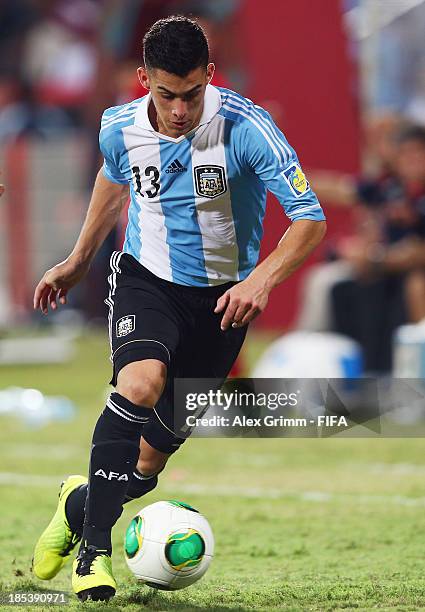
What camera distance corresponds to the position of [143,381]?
440 centimetres

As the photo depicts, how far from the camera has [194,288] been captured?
189 inches

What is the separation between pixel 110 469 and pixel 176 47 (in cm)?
146

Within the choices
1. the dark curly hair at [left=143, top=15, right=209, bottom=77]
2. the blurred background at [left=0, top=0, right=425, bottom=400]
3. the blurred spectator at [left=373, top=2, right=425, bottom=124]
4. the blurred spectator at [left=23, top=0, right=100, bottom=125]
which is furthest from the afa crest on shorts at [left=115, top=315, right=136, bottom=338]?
the blurred spectator at [left=23, top=0, right=100, bottom=125]

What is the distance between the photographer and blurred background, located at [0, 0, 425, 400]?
10.3 meters

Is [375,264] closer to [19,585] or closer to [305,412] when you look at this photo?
[305,412]

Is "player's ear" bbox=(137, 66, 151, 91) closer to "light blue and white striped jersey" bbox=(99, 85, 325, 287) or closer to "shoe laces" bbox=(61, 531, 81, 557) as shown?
"light blue and white striped jersey" bbox=(99, 85, 325, 287)

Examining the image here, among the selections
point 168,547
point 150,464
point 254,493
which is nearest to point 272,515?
point 254,493

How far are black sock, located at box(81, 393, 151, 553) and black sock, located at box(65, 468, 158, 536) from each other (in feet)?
1.22

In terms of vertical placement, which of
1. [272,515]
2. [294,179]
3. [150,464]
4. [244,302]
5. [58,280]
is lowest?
[272,515]

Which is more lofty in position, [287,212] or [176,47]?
[176,47]

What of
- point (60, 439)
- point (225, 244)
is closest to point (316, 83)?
point (60, 439)

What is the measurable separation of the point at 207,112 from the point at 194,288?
0.67 meters

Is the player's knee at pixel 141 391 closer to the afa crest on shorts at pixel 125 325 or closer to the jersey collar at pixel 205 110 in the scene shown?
the afa crest on shorts at pixel 125 325

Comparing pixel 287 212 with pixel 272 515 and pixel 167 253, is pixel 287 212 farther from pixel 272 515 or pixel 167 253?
pixel 272 515
